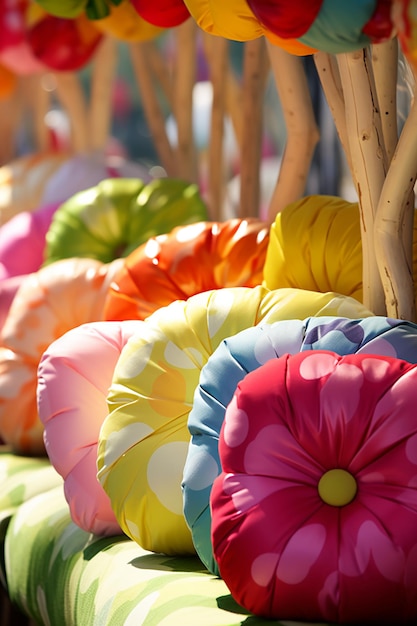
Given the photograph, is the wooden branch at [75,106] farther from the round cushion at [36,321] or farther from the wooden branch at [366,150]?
the wooden branch at [366,150]

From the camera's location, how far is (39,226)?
1721 mm

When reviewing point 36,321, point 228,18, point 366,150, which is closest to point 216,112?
point 36,321

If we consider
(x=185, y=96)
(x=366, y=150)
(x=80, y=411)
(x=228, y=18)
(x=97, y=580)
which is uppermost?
(x=228, y=18)

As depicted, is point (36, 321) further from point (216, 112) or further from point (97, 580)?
point (216, 112)

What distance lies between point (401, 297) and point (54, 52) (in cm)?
98

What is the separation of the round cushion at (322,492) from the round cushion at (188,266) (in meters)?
0.38

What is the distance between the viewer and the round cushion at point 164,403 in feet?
3.15

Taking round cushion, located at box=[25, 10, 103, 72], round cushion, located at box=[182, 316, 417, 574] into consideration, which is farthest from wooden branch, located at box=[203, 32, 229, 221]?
round cushion, located at box=[182, 316, 417, 574]

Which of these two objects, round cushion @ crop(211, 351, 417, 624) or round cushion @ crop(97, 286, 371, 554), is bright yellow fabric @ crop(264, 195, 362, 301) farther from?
round cushion @ crop(211, 351, 417, 624)

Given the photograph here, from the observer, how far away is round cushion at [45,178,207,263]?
1.53 m

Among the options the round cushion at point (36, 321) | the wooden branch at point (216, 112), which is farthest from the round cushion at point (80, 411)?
the wooden branch at point (216, 112)

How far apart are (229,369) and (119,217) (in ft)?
2.32

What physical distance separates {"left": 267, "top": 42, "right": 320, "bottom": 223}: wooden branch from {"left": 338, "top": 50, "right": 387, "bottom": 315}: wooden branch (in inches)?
9.0

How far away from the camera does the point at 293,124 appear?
4.16ft
